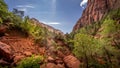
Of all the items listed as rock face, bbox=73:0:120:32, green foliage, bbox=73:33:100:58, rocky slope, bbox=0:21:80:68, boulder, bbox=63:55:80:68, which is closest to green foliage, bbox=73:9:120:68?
green foliage, bbox=73:33:100:58

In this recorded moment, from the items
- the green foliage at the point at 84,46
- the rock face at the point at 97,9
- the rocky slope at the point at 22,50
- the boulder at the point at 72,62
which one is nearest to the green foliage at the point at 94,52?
the green foliage at the point at 84,46

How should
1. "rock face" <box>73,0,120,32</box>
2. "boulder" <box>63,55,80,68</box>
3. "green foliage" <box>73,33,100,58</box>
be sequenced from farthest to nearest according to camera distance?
1. "rock face" <box>73,0,120,32</box>
2. "boulder" <box>63,55,80,68</box>
3. "green foliage" <box>73,33,100,58</box>

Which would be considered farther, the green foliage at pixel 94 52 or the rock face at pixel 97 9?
the rock face at pixel 97 9

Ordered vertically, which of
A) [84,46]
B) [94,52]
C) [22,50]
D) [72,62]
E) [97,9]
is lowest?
[72,62]

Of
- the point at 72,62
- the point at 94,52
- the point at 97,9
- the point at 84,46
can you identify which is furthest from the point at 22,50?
the point at 97,9

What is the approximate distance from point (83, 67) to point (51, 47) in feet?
41.4

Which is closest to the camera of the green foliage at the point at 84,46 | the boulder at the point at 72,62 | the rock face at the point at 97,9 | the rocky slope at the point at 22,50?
the rocky slope at the point at 22,50

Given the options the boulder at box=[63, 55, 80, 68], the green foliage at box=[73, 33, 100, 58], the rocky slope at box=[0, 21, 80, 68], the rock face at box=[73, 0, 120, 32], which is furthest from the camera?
the rock face at box=[73, 0, 120, 32]

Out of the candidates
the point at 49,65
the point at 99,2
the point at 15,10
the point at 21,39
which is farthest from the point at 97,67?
the point at 99,2

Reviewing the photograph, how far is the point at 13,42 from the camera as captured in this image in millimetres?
37500

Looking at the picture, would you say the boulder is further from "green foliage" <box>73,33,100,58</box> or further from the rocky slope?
"green foliage" <box>73,33,100,58</box>

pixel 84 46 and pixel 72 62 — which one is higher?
pixel 84 46

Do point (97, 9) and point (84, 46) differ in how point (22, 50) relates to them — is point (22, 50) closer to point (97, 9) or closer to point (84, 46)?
point (84, 46)

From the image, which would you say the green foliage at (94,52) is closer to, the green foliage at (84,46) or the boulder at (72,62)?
the green foliage at (84,46)
